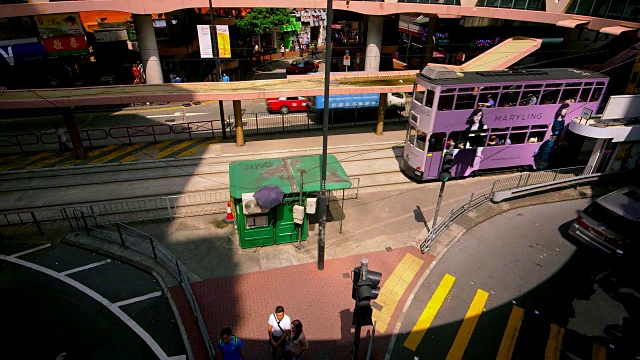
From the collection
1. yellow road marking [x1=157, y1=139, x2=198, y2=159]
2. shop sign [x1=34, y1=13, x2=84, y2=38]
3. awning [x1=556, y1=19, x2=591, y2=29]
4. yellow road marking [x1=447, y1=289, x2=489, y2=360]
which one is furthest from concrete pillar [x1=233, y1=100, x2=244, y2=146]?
awning [x1=556, y1=19, x2=591, y2=29]

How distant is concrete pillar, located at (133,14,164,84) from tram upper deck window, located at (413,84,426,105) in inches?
840

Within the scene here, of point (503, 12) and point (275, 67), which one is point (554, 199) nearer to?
point (503, 12)

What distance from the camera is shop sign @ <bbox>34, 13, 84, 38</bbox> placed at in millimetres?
26781

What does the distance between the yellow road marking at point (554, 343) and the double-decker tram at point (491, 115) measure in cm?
693

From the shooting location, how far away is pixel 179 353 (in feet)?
31.0

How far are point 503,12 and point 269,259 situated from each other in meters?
28.3

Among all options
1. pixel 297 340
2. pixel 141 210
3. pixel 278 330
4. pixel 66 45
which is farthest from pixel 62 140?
pixel 297 340

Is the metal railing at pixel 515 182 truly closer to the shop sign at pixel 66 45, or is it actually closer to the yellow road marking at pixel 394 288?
the yellow road marking at pixel 394 288

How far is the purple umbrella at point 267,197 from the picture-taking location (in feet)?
38.7

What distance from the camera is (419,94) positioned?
16719mm

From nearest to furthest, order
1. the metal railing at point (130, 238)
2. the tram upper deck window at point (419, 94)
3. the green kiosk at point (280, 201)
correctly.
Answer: the metal railing at point (130, 238) < the green kiosk at point (280, 201) < the tram upper deck window at point (419, 94)

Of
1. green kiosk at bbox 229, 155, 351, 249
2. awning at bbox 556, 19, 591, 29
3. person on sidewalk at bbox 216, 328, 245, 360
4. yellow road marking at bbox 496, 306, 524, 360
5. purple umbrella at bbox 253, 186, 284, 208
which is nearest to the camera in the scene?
person on sidewalk at bbox 216, 328, 245, 360

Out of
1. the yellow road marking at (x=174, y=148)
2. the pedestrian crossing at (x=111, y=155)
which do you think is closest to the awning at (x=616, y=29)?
the pedestrian crossing at (x=111, y=155)

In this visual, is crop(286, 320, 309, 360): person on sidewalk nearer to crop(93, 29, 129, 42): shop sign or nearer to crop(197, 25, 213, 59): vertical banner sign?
crop(197, 25, 213, 59): vertical banner sign
